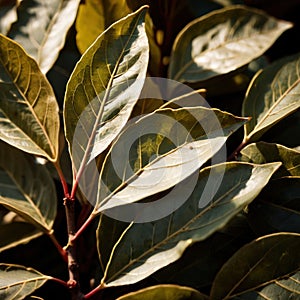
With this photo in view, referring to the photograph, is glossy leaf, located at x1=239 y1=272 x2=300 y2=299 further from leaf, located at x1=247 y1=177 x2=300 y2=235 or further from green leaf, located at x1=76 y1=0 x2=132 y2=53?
green leaf, located at x1=76 y1=0 x2=132 y2=53

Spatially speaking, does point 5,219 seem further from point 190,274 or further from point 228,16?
point 228,16

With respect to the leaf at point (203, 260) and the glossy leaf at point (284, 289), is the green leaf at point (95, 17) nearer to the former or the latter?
the leaf at point (203, 260)

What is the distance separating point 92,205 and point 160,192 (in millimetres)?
125

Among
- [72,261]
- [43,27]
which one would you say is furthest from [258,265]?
[43,27]

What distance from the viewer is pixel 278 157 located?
0.91 meters

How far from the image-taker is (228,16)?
45.7 inches

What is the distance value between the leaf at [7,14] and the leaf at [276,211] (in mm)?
596

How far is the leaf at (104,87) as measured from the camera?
87cm

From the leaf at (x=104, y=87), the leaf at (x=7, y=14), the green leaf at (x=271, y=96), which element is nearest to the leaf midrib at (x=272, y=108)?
the green leaf at (x=271, y=96)

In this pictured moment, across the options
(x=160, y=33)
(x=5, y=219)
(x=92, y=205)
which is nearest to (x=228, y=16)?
(x=160, y=33)

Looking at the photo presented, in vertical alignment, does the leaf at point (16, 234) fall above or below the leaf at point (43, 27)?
below

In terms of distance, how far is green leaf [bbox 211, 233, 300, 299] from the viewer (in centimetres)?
83

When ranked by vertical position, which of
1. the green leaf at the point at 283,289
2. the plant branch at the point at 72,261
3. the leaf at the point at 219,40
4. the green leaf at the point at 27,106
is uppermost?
the green leaf at the point at 27,106

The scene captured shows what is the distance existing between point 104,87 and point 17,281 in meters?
0.31
